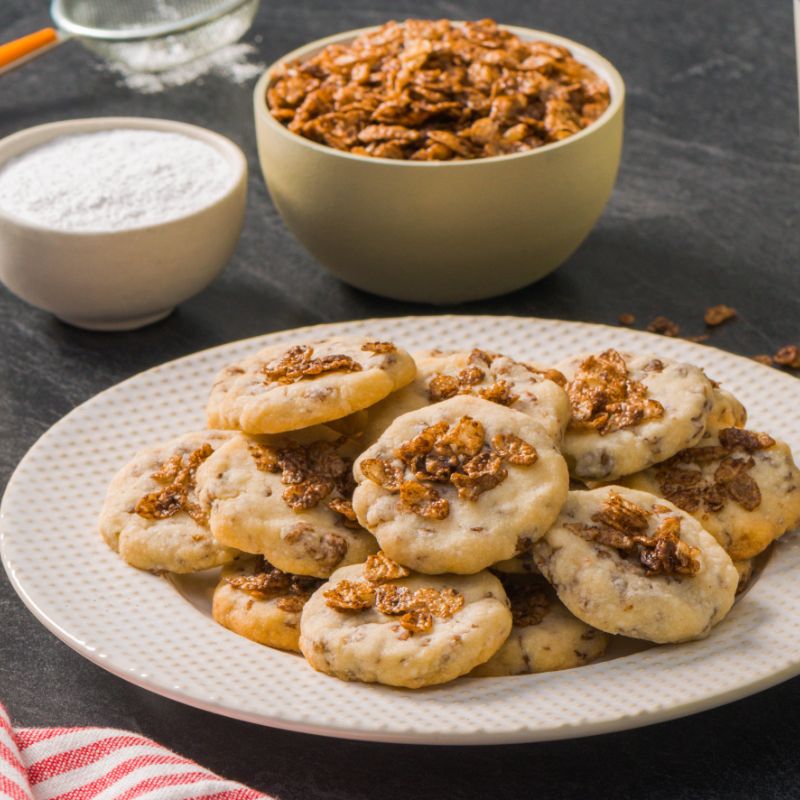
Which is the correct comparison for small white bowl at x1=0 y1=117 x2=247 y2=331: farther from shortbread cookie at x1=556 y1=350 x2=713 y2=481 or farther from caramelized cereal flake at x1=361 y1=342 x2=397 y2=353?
shortbread cookie at x1=556 y1=350 x2=713 y2=481

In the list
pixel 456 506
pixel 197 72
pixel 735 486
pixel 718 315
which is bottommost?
pixel 718 315

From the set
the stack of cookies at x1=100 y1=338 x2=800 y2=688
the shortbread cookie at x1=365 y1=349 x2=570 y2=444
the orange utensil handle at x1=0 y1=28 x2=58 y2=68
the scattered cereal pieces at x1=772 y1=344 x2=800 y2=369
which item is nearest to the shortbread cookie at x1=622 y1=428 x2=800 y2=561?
the stack of cookies at x1=100 y1=338 x2=800 y2=688

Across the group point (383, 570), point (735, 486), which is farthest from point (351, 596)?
point (735, 486)

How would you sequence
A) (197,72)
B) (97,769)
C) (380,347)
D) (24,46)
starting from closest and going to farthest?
(97,769), (380,347), (24,46), (197,72)

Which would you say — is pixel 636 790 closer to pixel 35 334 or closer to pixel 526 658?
pixel 526 658

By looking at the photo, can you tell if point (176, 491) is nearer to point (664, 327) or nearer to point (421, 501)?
point (421, 501)

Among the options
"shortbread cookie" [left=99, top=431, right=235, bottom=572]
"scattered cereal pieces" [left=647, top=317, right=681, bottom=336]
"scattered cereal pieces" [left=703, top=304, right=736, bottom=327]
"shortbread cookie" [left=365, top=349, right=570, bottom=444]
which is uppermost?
"shortbread cookie" [left=365, top=349, right=570, bottom=444]

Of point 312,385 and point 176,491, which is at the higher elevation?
point 312,385

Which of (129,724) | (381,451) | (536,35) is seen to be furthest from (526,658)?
(536,35)
